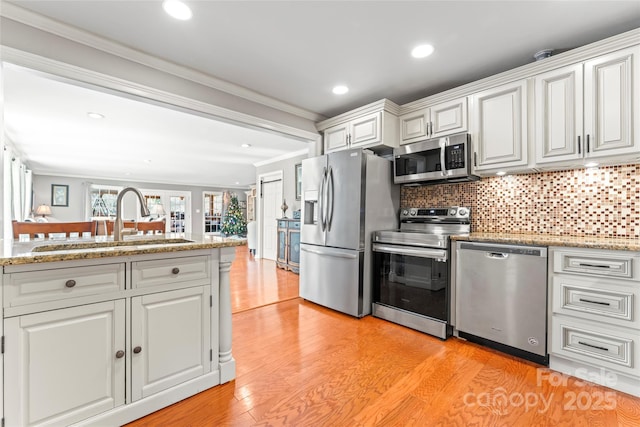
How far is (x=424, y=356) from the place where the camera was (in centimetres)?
219

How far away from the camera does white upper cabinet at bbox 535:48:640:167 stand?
189 cm

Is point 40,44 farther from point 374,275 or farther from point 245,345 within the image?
point 374,275

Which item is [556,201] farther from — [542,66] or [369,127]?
[369,127]

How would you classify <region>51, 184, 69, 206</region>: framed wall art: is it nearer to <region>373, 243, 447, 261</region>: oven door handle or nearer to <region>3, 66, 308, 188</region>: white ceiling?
<region>3, 66, 308, 188</region>: white ceiling

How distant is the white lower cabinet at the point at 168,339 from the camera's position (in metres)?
1.50

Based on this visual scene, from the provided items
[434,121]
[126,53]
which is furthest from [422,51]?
[126,53]

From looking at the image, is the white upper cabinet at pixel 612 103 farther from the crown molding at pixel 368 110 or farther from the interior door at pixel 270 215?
the interior door at pixel 270 215

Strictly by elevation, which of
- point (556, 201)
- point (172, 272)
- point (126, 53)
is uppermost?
point (126, 53)

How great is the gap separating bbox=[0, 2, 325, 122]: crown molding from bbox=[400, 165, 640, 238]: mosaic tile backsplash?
7.21 feet

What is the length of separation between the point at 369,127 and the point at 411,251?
138 centimetres

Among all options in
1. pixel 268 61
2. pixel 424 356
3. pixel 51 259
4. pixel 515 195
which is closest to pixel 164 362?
pixel 51 259

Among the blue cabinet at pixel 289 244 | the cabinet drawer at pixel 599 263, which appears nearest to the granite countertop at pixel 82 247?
the cabinet drawer at pixel 599 263

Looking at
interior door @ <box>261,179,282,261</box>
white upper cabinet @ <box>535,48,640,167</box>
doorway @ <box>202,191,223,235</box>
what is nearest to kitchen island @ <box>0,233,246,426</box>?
white upper cabinet @ <box>535,48,640,167</box>

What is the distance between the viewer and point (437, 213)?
3.03 m
